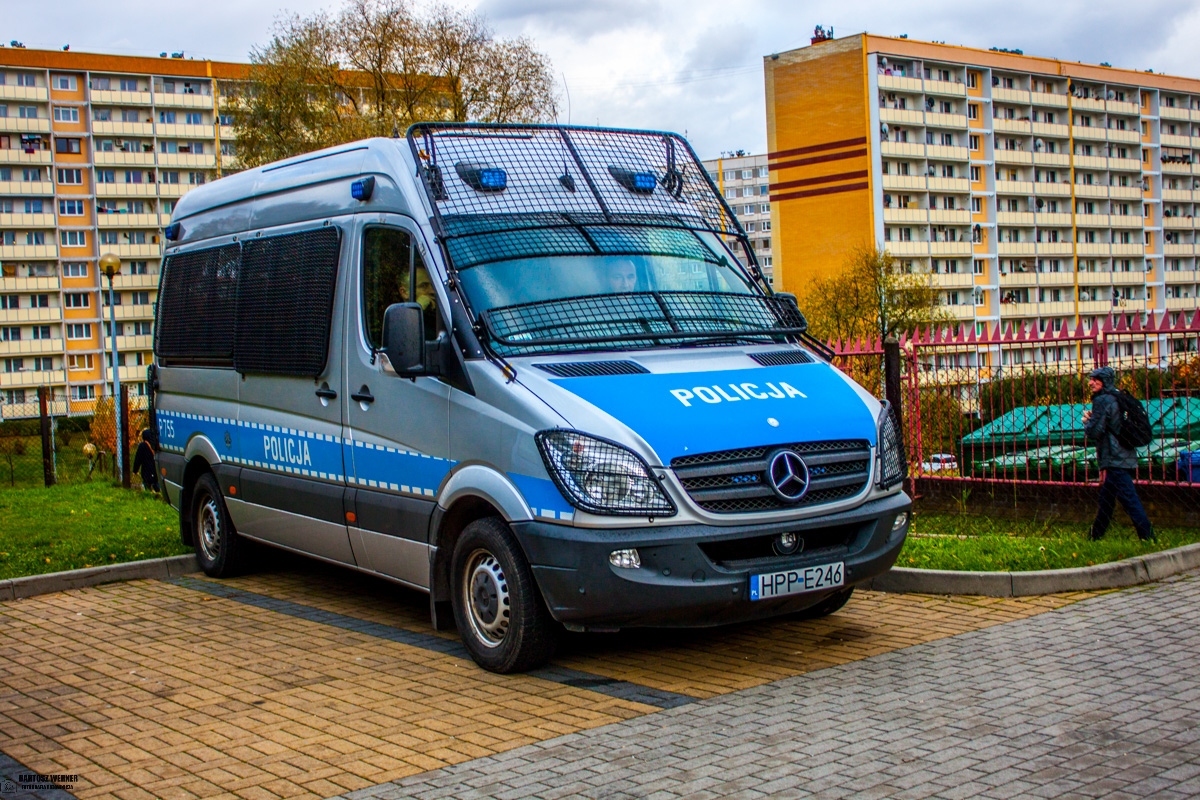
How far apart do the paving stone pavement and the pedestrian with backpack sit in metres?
3.09

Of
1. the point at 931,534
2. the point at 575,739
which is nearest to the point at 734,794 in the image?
the point at 575,739

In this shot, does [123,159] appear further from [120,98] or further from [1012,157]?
[1012,157]

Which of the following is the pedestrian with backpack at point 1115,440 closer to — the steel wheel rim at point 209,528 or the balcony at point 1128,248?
the steel wheel rim at point 209,528

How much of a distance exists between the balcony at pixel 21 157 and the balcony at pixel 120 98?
5.72 m

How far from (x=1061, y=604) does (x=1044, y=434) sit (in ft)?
12.0

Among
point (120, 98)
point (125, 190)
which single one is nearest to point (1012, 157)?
point (125, 190)

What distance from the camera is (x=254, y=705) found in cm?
608

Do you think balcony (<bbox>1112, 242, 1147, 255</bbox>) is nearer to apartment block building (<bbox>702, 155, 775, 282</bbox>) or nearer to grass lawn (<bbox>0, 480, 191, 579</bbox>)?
apartment block building (<bbox>702, 155, 775, 282</bbox>)

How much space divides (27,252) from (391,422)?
93.1 meters

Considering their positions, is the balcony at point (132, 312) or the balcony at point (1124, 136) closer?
the balcony at point (132, 312)

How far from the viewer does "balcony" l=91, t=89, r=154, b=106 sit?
9294 centimetres

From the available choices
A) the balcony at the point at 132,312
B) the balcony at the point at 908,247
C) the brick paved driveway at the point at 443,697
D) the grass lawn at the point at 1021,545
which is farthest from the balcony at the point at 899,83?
the brick paved driveway at the point at 443,697

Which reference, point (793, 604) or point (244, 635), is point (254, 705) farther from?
point (793, 604)

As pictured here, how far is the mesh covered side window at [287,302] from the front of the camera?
7.94 m
